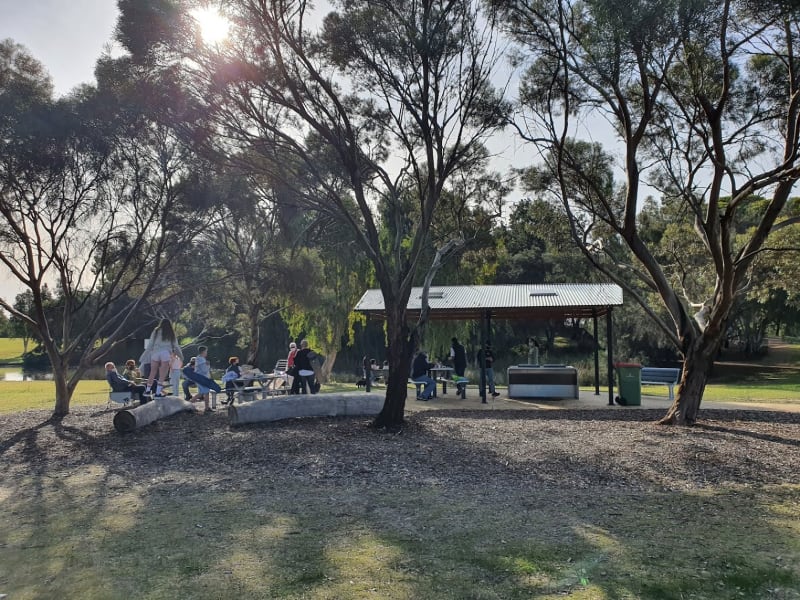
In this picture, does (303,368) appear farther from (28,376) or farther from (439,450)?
(28,376)

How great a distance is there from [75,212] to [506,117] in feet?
31.3

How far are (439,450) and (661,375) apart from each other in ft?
32.2

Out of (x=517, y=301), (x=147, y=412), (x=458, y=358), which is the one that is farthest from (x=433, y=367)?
(x=147, y=412)

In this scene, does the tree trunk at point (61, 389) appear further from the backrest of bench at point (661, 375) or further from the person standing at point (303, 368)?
the backrest of bench at point (661, 375)

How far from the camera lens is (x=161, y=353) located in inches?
531

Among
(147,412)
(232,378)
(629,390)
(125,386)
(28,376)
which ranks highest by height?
(232,378)

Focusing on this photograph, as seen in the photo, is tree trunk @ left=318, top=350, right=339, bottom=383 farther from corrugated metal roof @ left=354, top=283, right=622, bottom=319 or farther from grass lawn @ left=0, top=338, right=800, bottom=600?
grass lawn @ left=0, top=338, right=800, bottom=600

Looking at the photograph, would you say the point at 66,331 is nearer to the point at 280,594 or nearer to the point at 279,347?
the point at 280,594

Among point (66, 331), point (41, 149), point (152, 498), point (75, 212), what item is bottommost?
point (152, 498)

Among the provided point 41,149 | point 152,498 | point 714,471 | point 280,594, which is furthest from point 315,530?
point 41,149

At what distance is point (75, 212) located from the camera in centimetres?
1405

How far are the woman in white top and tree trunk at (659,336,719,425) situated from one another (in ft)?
32.8

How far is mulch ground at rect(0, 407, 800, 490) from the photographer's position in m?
7.45

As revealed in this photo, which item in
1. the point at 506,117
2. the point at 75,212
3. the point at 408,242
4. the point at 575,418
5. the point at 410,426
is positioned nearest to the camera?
the point at 410,426
